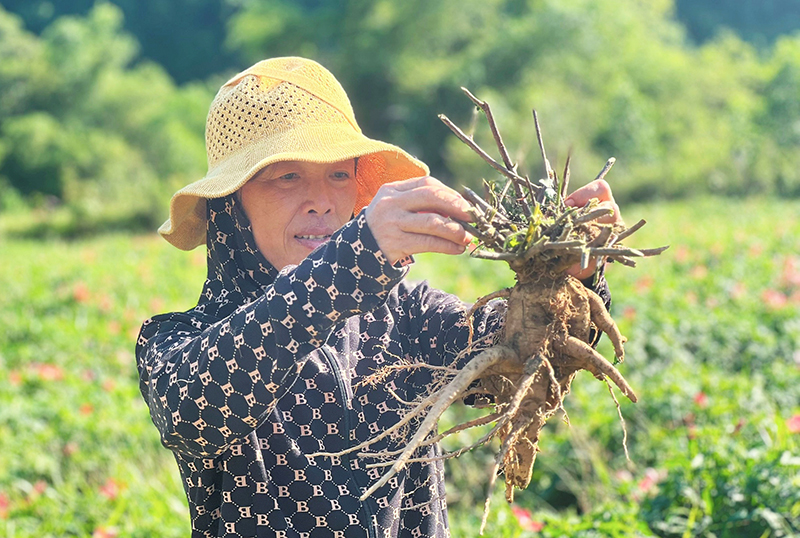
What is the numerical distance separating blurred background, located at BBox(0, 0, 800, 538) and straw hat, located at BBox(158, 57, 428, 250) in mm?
447

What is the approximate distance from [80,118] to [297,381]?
34.2 meters

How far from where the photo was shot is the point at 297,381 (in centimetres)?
190

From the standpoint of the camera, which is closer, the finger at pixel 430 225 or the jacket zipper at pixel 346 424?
the finger at pixel 430 225

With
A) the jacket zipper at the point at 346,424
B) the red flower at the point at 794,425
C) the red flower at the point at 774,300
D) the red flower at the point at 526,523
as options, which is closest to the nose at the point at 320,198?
the jacket zipper at the point at 346,424

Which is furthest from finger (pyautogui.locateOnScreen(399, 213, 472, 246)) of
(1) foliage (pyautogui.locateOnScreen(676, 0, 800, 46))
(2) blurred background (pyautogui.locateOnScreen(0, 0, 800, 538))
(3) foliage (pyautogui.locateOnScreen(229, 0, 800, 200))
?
(1) foliage (pyautogui.locateOnScreen(676, 0, 800, 46))

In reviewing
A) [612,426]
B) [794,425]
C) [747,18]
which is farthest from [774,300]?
[747,18]

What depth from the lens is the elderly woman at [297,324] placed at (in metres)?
1.50

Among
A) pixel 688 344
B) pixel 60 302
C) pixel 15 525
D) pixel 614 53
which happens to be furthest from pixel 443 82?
pixel 15 525

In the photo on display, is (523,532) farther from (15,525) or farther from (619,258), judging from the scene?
(15,525)

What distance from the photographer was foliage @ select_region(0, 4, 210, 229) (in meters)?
30.7

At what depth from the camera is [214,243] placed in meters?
2.03

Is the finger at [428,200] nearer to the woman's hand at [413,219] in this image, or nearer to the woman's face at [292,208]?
the woman's hand at [413,219]

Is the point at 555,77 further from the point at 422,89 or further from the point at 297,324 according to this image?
the point at 297,324

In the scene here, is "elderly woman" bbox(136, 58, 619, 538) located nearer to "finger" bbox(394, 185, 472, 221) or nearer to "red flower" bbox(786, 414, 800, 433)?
"finger" bbox(394, 185, 472, 221)
